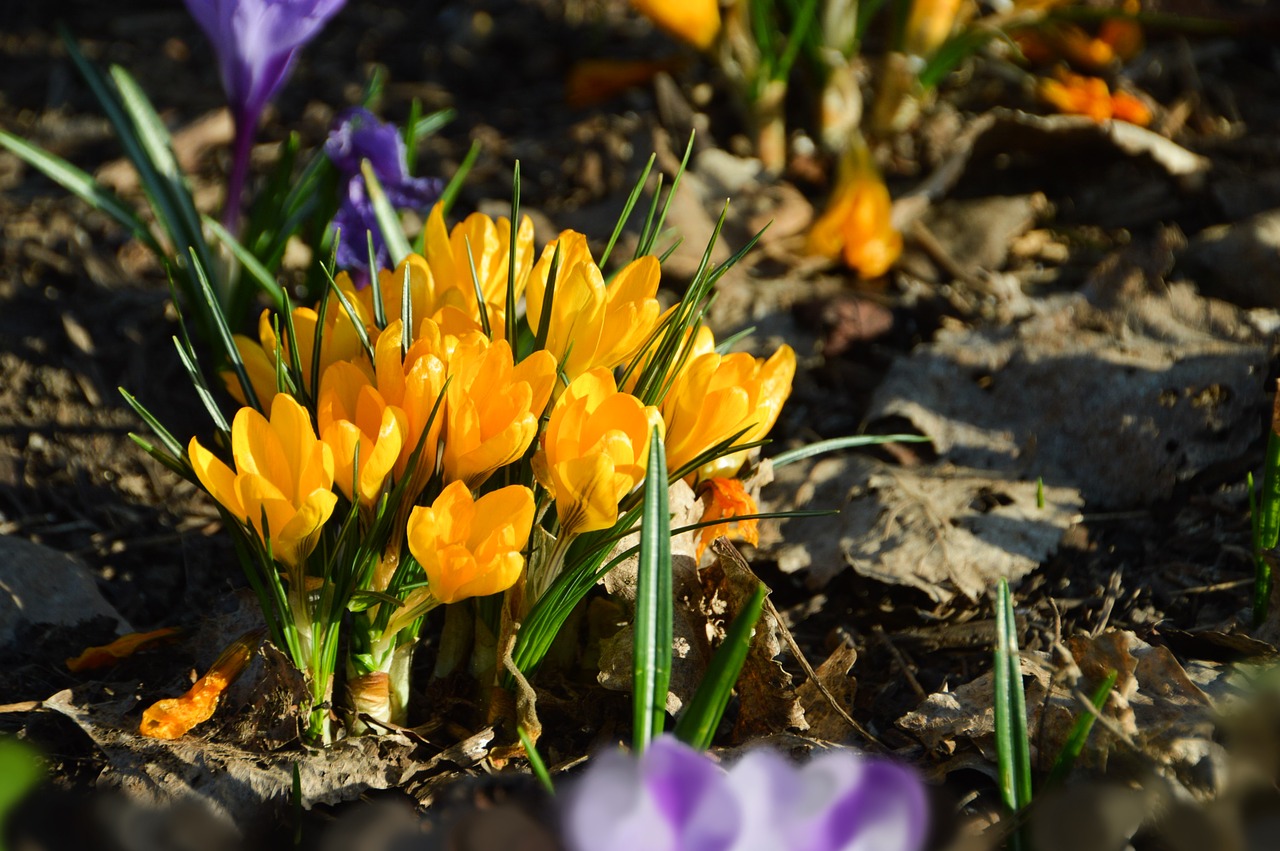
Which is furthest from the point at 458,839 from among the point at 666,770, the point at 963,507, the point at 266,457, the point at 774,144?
the point at 774,144

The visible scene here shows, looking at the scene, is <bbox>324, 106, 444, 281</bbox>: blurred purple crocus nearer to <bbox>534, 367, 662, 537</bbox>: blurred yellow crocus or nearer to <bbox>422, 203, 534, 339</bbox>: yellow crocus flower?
<bbox>422, 203, 534, 339</bbox>: yellow crocus flower

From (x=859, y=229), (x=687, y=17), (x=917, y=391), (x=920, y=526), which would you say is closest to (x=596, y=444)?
(x=920, y=526)

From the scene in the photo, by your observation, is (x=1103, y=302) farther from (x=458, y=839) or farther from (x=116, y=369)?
→ (x=116, y=369)

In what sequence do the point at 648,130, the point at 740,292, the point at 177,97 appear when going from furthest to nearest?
the point at 177,97 < the point at 648,130 < the point at 740,292

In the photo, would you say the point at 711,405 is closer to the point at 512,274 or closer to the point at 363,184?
the point at 512,274

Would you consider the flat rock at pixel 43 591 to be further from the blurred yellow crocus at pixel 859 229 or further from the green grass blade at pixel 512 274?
the blurred yellow crocus at pixel 859 229

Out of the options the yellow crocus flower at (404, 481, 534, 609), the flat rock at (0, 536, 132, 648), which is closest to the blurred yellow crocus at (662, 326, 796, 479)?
the yellow crocus flower at (404, 481, 534, 609)

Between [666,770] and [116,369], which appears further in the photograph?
[116,369]
